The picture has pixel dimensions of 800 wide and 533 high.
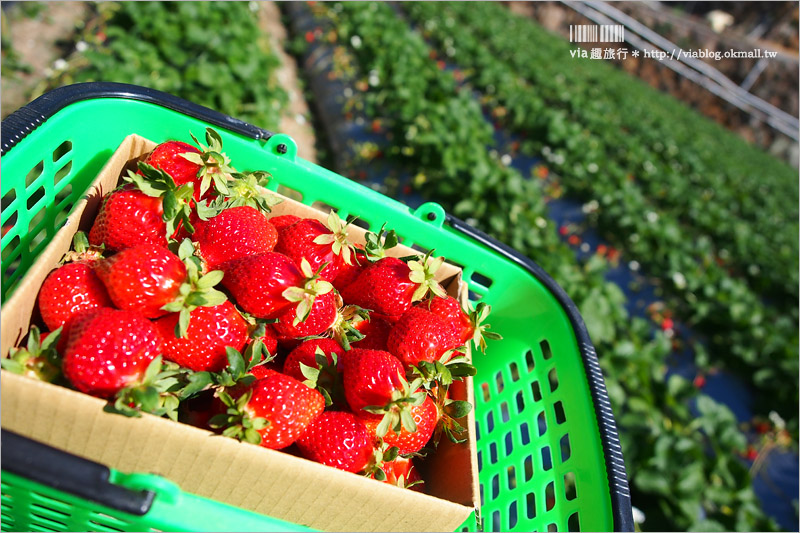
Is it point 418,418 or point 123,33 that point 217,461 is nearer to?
point 418,418

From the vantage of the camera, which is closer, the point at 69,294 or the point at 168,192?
the point at 69,294

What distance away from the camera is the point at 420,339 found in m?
1.17

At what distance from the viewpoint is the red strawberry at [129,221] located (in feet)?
3.75

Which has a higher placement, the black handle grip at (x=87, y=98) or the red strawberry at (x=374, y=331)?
the black handle grip at (x=87, y=98)

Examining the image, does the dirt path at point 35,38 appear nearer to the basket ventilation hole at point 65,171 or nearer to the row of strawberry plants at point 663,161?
the basket ventilation hole at point 65,171

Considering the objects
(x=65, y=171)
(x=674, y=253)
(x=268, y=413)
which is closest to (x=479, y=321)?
(x=268, y=413)

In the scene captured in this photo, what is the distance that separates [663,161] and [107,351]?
8.02 meters

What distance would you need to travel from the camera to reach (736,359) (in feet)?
12.7

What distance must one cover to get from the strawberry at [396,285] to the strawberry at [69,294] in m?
0.54

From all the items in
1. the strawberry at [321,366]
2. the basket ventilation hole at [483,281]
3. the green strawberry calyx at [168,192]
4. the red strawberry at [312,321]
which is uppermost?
the basket ventilation hole at [483,281]


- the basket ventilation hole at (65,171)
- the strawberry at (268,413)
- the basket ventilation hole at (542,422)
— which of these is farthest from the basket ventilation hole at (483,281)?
the basket ventilation hole at (65,171)

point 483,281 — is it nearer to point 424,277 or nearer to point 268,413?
point 424,277

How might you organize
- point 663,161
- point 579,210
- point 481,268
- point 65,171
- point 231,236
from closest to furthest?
point 231,236 < point 481,268 < point 65,171 < point 579,210 < point 663,161

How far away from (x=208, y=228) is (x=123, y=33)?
2.70 metres
